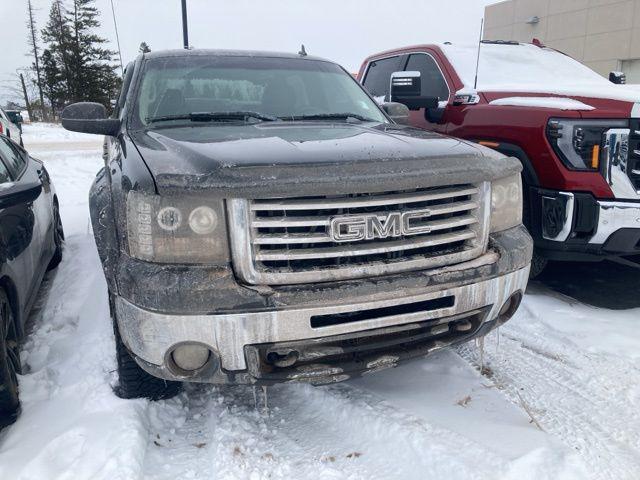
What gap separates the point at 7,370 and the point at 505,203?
2.49 meters

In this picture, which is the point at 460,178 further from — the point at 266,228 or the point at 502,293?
the point at 266,228

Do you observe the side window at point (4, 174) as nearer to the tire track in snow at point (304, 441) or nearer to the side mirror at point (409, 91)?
the tire track in snow at point (304, 441)

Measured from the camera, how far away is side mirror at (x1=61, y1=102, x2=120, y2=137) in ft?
10.3

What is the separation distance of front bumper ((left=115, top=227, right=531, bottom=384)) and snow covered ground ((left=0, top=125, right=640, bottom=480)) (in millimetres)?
353

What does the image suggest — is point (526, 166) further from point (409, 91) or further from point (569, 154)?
point (409, 91)

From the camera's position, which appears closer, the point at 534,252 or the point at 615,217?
the point at 615,217

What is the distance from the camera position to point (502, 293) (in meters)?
2.55

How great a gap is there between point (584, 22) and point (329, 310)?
2951 centimetres

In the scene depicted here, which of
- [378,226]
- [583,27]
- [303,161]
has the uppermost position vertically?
[583,27]

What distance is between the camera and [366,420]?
2492 millimetres

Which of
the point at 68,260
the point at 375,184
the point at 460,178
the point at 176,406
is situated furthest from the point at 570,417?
the point at 68,260

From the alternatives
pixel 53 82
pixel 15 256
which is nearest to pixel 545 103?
pixel 15 256

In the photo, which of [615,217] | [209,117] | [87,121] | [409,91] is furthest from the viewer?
[409,91]

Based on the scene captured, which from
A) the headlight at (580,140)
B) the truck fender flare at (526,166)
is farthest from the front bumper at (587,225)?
the headlight at (580,140)
